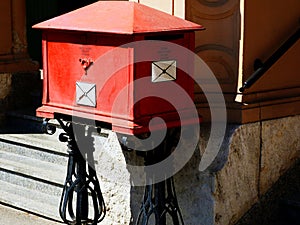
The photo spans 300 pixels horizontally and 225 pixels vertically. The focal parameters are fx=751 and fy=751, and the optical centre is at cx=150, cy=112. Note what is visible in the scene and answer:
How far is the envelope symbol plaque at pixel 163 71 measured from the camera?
501 cm

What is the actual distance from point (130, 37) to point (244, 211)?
6.05ft

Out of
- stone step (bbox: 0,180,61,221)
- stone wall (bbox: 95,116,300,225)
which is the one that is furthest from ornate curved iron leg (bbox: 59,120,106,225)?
stone step (bbox: 0,180,61,221)

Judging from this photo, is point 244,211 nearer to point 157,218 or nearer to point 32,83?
point 157,218

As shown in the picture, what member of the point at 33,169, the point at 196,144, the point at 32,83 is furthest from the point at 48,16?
the point at 196,144

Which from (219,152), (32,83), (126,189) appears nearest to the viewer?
(219,152)

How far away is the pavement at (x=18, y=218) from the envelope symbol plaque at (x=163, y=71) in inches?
82.8

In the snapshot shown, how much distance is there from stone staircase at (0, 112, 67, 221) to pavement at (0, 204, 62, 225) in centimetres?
5

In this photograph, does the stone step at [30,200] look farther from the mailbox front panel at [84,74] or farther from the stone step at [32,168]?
the mailbox front panel at [84,74]

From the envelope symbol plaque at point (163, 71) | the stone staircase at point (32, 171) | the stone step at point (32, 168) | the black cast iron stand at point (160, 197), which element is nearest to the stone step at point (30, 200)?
the stone staircase at point (32, 171)

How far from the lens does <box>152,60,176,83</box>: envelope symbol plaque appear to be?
501 centimetres

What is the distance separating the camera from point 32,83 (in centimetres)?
838

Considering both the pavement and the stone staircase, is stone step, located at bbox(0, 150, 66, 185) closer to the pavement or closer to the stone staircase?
the stone staircase

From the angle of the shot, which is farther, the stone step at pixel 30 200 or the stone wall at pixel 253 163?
the stone step at pixel 30 200

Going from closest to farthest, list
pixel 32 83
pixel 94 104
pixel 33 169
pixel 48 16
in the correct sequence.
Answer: pixel 94 104
pixel 33 169
pixel 32 83
pixel 48 16
